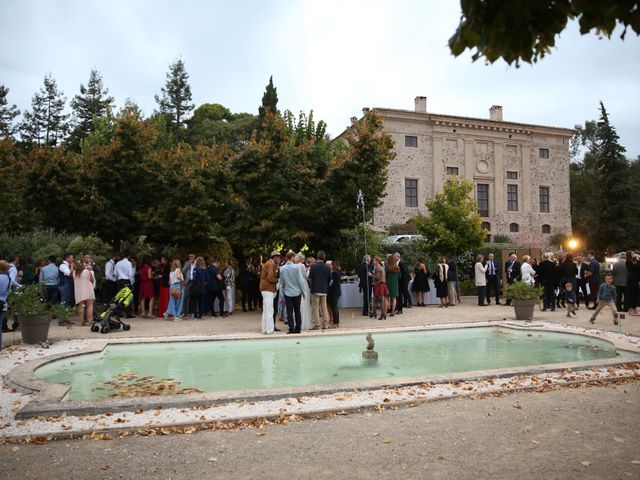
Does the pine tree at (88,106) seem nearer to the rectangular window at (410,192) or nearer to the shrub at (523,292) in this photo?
the rectangular window at (410,192)

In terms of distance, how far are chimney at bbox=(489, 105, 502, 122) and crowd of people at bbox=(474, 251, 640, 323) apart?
2867 centimetres

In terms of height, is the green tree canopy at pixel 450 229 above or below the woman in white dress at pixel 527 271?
above

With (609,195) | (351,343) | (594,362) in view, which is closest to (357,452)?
(594,362)

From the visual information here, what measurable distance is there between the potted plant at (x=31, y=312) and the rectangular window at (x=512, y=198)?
39.3 m

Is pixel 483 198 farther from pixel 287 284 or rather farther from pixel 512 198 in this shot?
pixel 287 284

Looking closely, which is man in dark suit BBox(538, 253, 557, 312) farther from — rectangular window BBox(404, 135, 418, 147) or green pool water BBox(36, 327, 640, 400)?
rectangular window BBox(404, 135, 418, 147)

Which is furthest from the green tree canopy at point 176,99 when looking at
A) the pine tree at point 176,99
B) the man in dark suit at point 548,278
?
the man in dark suit at point 548,278

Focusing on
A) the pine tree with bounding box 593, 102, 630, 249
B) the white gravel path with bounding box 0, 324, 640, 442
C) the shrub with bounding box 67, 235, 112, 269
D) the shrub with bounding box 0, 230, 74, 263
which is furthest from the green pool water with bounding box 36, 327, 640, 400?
the pine tree with bounding box 593, 102, 630, 249

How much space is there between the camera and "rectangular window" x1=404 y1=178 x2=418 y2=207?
1583 inches

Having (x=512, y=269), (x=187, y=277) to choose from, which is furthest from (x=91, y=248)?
(x=512, y=269)

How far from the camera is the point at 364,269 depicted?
602 inches

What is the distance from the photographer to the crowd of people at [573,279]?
1448 centimetres

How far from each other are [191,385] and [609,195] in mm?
43425

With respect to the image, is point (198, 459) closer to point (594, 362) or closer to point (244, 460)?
point (244, 460)
